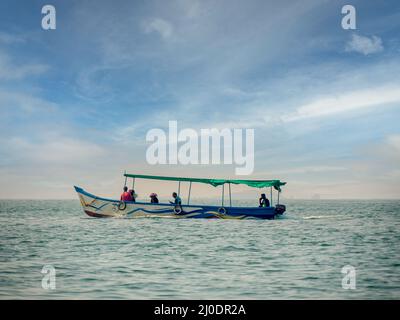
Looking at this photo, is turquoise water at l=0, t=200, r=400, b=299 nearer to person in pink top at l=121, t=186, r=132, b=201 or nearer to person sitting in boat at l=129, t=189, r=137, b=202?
person in pink top at l=121, t=186, r=132, b=201

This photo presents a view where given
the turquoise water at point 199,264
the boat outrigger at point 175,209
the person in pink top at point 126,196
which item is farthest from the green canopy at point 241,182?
the turquoise water at point 199,264

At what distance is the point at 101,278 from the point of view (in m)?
11.9

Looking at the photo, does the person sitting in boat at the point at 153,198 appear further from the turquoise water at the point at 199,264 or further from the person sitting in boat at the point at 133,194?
the turquoise water at the point at 199,264

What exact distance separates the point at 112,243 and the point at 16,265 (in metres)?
5.55

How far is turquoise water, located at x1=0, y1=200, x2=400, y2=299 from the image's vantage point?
34.7 ft

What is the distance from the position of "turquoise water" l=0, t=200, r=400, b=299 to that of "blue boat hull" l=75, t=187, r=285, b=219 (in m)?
5.21

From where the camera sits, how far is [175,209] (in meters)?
30.4

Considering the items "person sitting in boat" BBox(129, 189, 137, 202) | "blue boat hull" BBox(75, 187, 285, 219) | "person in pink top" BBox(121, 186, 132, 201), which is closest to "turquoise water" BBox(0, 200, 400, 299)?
"blue boat hull" BBox(75, 187, 285, 219)

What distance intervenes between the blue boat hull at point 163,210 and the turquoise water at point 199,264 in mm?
5211

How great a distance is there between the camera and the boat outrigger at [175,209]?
98.8ft

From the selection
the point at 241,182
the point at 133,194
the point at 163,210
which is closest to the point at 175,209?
the point at 163,210
